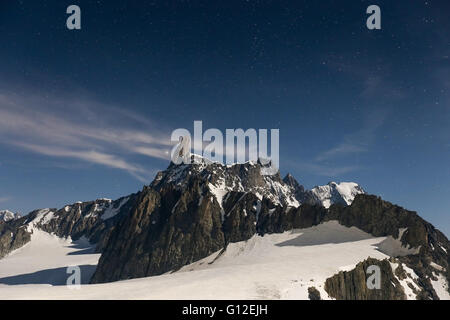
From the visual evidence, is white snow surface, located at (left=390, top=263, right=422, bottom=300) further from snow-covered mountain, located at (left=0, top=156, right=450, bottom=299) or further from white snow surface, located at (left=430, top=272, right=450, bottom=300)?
white snow surface, located at (left=430, top=272, right=450, bottom=300)

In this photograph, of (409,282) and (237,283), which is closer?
(237,283)

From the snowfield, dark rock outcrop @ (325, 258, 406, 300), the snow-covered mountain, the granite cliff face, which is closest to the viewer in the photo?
the snowfield

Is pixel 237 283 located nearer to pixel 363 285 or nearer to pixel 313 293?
pixel 313 293

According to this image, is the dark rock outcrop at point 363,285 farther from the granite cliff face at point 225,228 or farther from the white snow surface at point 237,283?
the white snow surface at point 237,283

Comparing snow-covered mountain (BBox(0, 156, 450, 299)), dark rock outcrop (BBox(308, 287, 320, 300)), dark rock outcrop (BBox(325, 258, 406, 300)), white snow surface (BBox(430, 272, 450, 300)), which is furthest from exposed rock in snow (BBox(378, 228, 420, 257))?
dark rock outcrop (BBox(308, 287, 320, 300))

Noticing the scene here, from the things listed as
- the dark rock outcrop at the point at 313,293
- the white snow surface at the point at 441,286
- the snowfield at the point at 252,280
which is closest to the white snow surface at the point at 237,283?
the snowfield at the point at 252,280

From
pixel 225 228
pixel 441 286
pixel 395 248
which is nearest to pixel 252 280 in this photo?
pixel 441 286

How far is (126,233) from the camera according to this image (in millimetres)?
128875

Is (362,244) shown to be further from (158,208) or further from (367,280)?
(158,208)
